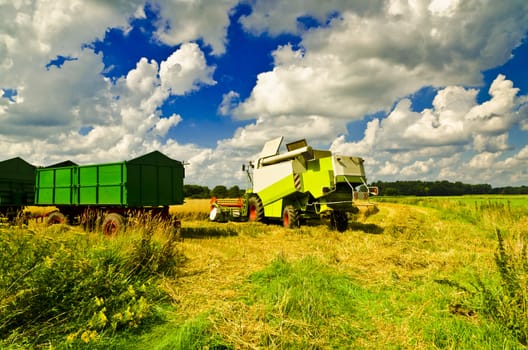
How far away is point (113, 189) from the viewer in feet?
32.6

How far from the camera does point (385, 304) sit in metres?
4.06


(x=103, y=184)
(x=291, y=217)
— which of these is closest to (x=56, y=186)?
(x=103, y=184)

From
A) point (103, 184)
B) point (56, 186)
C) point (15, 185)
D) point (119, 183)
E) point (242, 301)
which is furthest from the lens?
point (15, 185)

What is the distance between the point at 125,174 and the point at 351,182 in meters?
7.24

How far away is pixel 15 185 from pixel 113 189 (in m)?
6.88

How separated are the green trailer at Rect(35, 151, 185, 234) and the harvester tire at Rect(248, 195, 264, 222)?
164 inches

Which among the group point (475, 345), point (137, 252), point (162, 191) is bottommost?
point (475, 345)

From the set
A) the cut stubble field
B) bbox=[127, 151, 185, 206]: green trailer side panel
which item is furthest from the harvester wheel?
bbox=[127, 151, 185, 206]: green trailer side panel

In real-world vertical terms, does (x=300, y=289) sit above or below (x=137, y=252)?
below

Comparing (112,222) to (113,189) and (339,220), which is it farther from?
(339,220)

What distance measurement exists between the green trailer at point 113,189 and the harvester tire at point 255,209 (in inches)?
164

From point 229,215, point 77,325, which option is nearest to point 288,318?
point 77,325

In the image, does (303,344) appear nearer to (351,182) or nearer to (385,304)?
(385,304)

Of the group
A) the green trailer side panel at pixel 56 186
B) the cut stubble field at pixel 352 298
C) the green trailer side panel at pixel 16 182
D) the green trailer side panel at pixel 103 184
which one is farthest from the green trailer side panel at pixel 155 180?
the green trailer side panel at pixel 16 182
